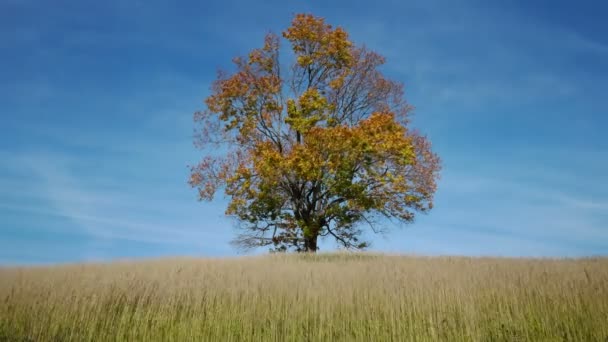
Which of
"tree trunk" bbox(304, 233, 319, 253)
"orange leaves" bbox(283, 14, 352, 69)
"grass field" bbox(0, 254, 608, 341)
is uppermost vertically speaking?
"orange leaves" bbox(283, 14, 352, 69)

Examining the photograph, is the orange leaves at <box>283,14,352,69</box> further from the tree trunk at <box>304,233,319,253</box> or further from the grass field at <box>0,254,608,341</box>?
the grass field at <box>0,254,608,341</box>

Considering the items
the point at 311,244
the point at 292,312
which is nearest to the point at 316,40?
the point at 311,244

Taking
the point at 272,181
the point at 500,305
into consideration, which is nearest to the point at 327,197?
the point at 272,181

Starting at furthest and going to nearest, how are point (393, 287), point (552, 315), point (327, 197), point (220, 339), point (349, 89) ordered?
point (349, 89)
point (327, 197)
point (393, 287)
point (552, 315)
point (220, 339)

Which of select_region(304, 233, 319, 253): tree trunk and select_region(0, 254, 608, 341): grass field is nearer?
select_region(0, 254, 608, 341): grass field

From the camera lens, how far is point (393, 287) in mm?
9656

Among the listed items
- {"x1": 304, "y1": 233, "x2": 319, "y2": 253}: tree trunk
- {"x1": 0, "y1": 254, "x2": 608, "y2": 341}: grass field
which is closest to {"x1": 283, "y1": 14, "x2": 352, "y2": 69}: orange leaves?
{"x1": 304, "y1": 233, "x2": 319, "y2": 253}: tree trunk

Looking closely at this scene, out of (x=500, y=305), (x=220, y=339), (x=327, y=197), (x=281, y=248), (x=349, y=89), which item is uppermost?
(x=349, y=89)

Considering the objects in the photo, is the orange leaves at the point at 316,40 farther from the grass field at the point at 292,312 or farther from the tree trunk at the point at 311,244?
the grass field at the point at 292,312

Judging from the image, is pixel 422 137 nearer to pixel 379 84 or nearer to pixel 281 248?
pixel 379 84

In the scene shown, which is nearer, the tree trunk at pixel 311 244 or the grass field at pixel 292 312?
the grass field at pixel 292 312

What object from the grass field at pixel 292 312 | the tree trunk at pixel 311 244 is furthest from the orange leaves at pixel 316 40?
the grass field at pixel 292 312

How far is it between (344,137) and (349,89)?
5.34 metres

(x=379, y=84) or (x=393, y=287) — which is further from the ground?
(x=379, y=84)
